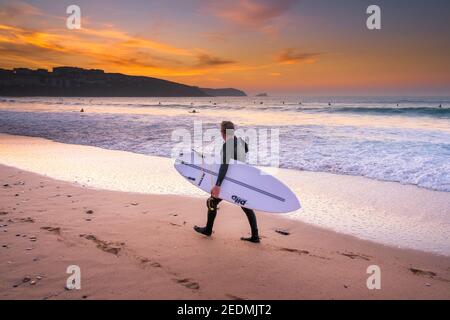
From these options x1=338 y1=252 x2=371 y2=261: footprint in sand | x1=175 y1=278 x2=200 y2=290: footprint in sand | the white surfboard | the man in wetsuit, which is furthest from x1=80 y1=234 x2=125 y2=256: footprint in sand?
x1=338 y1=252 x2=371 y2=261: footprint in sand

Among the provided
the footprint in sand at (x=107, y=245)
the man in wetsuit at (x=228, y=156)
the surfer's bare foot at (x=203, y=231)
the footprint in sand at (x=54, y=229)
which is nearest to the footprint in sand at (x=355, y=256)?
the man in wetsuit at (x=228, y=156)

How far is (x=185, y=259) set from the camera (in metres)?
4.20

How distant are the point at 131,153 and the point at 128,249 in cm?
916

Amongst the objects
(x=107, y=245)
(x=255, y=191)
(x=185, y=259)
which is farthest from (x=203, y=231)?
(x=107, y=245)

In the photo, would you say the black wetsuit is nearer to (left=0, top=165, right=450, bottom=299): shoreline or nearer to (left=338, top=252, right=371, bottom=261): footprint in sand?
(left=0, top=165, right=450, bottom=299): shoreline

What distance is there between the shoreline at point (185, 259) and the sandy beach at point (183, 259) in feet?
0.04

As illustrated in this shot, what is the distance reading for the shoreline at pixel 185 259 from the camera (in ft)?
11.4

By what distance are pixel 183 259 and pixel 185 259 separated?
3 centimetres

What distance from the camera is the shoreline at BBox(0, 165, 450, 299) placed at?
3480 millimetres

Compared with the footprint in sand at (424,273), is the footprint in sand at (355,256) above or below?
above

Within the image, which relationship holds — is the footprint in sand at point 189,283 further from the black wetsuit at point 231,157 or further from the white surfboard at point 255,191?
the white surfboard at point 255,191

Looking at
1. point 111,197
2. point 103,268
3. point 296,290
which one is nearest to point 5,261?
point 103,268

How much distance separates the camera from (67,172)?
921cm
